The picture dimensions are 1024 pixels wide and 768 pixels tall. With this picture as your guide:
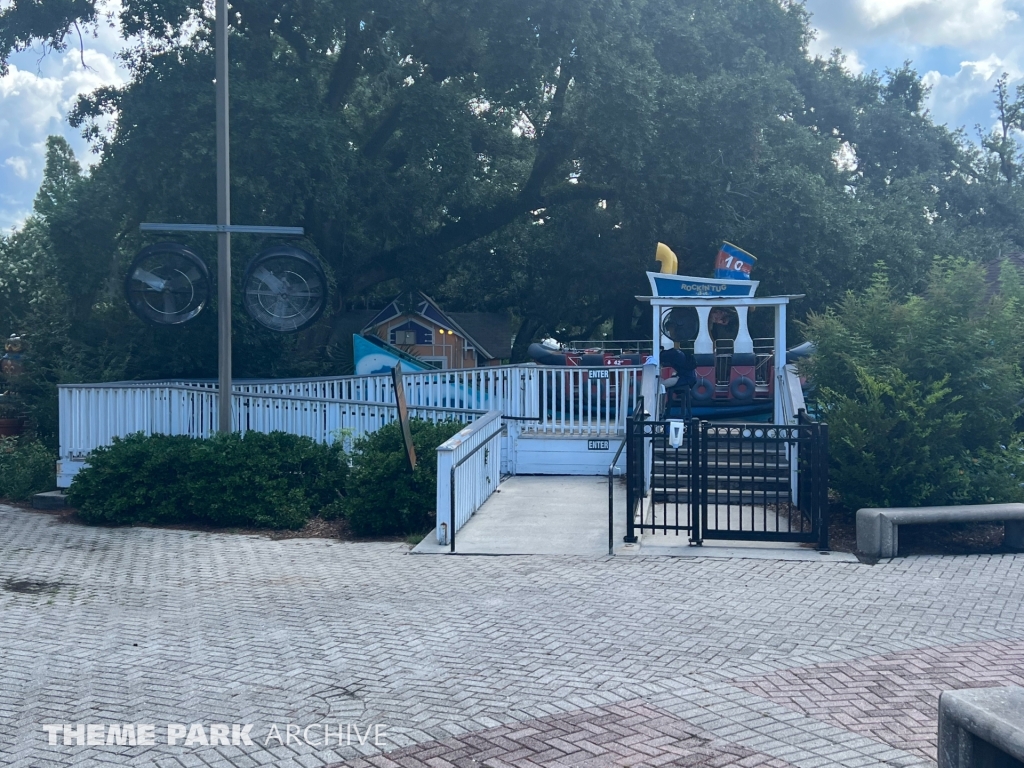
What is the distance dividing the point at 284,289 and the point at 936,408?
9.22 meters

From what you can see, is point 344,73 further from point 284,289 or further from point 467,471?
point 467,471

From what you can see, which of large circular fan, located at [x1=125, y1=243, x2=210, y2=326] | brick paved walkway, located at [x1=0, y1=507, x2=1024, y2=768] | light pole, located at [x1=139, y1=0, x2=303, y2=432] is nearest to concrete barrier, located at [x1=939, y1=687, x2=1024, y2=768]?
brick paved walkway, located at [x1=0, y1=507, x2=1024, y2=768]

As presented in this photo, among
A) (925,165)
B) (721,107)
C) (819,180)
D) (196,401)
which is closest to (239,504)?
(196,401)

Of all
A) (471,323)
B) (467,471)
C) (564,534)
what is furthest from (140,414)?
(471,323)

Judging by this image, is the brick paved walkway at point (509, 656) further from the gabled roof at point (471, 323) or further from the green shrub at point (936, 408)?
the gabled roof at point (471, 323)

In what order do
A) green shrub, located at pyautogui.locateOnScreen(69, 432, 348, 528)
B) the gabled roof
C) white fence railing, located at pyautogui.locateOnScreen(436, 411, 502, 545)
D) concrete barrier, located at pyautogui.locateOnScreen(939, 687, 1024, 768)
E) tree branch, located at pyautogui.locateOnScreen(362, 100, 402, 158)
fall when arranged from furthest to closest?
the gabled roof < tree branch, located at pyautogui.locateOnScreen(362, 100, 402, 158) < green shrub, located at pyautogui.locateOnScreen(69, 432, 348, 528) < white fence railing, located at pyautogui.locateOnScreen(436, 411, 502, 545) < concrete barrier, located at pyautogui.locateOnScreen(939, 687, 1024, 768)

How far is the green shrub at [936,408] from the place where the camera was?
11.2 meters

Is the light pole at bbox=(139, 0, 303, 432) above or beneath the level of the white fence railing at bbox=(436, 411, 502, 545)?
above

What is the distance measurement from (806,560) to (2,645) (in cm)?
731

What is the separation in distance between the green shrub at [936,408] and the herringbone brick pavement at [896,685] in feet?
13.9

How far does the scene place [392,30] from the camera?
74.1 ft

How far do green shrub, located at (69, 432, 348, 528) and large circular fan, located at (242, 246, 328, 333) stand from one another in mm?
2227

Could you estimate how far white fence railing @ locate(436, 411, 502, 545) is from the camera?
10906mm

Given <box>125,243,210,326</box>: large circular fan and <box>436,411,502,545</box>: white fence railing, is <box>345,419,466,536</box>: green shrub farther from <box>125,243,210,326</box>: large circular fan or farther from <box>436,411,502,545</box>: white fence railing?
<box>125,243,210,326</box>: large circular fan
